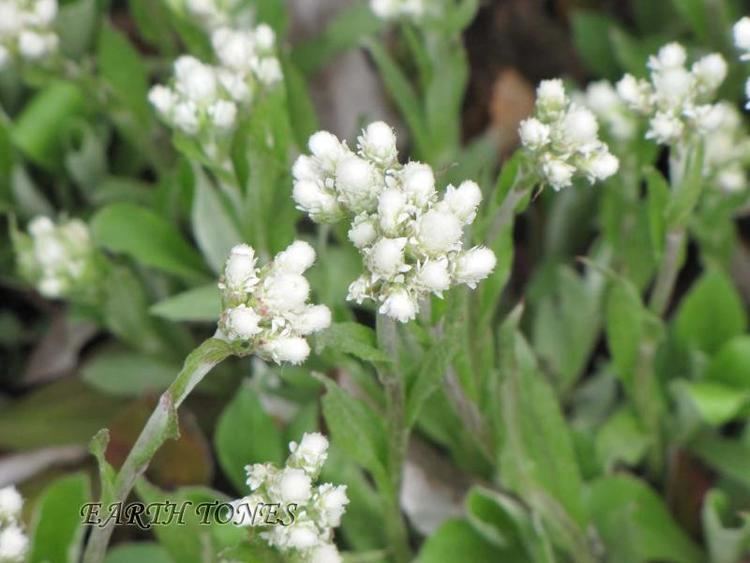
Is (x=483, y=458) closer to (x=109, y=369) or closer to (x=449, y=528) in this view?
(x=449, y=528)

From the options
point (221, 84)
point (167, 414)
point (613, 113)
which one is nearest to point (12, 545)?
point (167, 414)

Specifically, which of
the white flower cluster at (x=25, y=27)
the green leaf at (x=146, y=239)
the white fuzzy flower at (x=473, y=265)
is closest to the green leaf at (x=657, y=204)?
the white fuzzy flower at (x=473, y=265)

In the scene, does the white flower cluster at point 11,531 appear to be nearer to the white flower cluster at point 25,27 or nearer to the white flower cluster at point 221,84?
the white flower cluster at point 221,84

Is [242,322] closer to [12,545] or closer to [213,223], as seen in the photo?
[12,545]

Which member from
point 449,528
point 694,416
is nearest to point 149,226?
point 449,528

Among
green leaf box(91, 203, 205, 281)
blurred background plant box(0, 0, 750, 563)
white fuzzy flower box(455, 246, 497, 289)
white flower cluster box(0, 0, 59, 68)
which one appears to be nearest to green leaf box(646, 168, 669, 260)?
blurred background plant box(0, 0, 750, 563)

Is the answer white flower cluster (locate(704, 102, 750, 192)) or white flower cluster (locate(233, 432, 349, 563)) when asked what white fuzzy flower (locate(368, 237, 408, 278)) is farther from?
white flower cluster (locate(704, 102, 750, 192))
